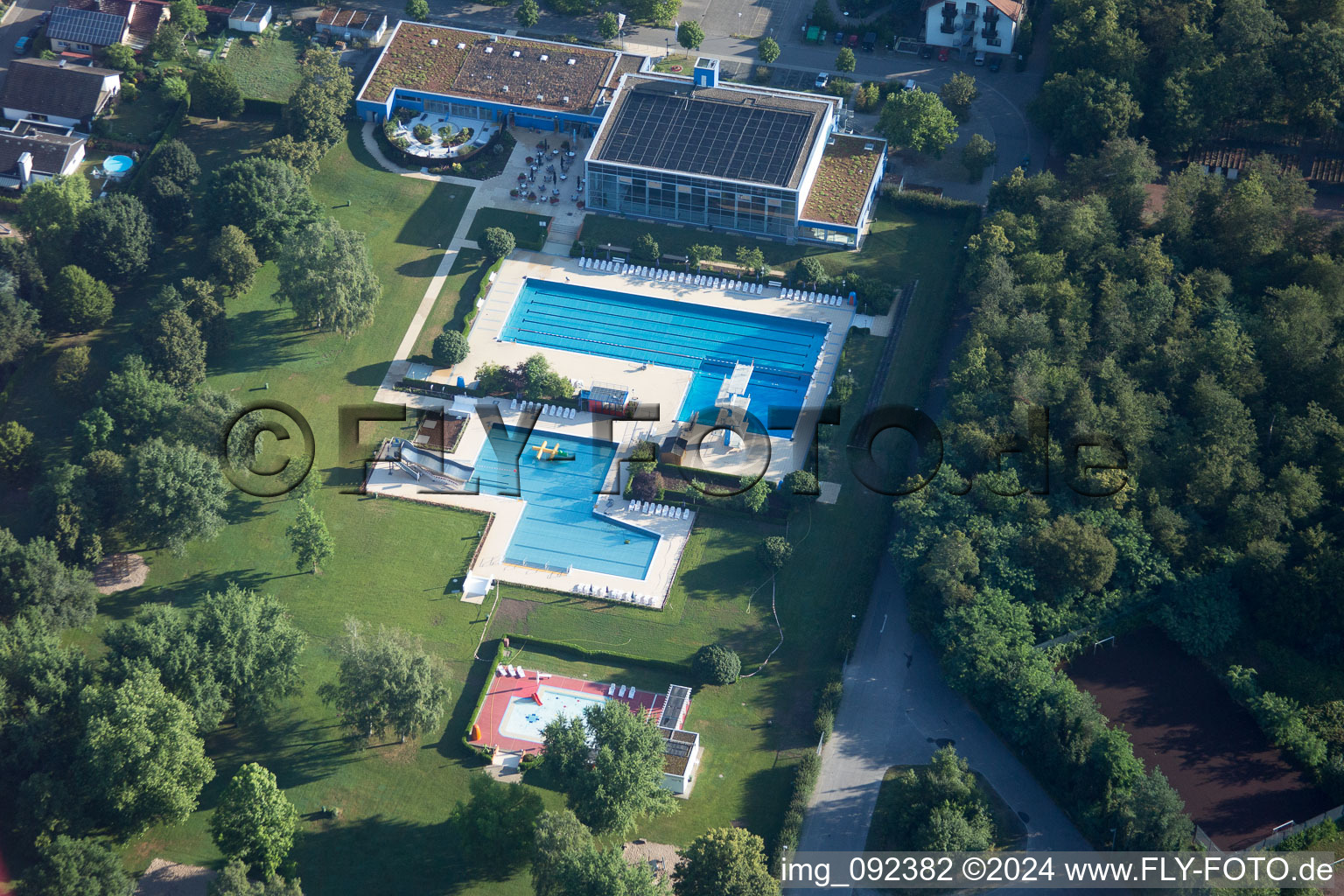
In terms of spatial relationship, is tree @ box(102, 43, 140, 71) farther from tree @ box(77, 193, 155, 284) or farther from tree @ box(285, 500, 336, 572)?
tree @ box(285, 500, 336, 572)

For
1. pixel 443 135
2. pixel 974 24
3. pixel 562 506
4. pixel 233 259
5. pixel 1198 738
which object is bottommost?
pixel 1198 738

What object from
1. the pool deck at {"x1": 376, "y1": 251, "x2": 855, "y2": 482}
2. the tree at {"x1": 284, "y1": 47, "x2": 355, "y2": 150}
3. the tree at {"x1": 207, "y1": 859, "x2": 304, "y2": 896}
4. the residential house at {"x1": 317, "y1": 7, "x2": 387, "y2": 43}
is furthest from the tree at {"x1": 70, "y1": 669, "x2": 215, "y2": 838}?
the residential house at {"x1": 317, "y1": 7, "x2": 387, "y2": 43}

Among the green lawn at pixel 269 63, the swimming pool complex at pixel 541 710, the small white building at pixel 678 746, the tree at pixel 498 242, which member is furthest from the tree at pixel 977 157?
the green lawn at pixel 269 63

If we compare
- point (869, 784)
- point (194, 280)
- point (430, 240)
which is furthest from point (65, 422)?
point (869, 784)

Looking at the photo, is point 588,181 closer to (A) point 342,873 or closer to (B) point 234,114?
(B) point 234,114

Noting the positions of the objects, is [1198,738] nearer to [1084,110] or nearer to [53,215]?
[1084,110]

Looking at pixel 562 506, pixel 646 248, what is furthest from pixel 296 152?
pixel 562 506

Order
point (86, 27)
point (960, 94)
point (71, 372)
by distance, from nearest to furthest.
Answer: point (71, 372) → point (960, 94) → point (86, 27)
